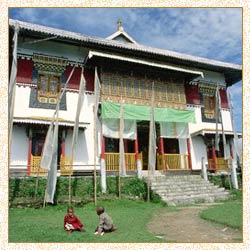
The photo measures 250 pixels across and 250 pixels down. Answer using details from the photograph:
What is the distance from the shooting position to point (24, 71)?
46.4ft

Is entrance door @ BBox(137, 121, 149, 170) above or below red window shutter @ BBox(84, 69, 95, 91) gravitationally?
below

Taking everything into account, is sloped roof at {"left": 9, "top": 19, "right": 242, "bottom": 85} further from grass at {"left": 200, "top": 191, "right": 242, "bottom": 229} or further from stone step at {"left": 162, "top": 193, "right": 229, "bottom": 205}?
grass at {"left": 200, "top": 191, "right": 242, "bottom": 229}

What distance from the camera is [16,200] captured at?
1035cm

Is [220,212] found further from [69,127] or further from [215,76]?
[215,76]

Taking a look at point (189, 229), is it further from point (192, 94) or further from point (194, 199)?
point (192, 94)

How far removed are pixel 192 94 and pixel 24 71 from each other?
10.1m

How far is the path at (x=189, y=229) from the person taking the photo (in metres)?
5.89

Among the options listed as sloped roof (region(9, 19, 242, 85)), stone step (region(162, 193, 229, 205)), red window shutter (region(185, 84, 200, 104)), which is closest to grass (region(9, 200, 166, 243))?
stone step (region(162, 193, 229, 205))

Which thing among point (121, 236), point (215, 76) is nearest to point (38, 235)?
point (121, 236)

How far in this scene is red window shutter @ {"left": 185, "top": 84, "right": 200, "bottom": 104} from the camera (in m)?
18.1

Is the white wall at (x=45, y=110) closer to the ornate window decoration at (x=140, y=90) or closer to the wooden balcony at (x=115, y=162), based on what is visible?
the ornate window decoration at (x=140, y=90)

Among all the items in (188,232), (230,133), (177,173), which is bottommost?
(188,232)

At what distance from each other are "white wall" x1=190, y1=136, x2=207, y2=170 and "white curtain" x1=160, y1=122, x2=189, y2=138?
1.37 m

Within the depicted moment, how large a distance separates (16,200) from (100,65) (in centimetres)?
810
